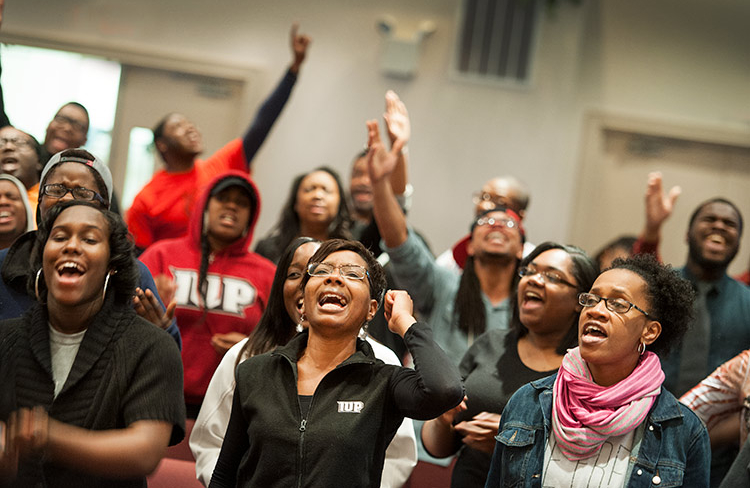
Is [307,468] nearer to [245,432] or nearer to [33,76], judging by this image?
[245,432]

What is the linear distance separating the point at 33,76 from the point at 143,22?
862mm

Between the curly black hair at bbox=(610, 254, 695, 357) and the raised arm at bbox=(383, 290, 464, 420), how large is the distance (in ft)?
2.15

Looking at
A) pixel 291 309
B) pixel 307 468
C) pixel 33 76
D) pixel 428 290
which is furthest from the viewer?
pixel 33 76

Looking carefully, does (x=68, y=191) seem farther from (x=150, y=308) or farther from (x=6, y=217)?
(x=150, y=308)

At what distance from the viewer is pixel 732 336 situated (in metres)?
3.79

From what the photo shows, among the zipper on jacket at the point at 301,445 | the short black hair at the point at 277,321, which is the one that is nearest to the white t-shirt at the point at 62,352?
the zipper on jacket at the point at 301,445

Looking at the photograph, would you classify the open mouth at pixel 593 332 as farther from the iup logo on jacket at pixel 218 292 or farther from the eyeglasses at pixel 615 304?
the iup logo on jacket at pixel 218 292

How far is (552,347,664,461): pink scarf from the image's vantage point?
234cm

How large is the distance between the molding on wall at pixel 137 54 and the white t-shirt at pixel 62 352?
4274mm

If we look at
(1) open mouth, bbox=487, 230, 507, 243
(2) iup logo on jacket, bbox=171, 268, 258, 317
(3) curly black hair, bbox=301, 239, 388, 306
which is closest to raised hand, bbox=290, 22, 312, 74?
(2) iup logo on jacket, bbox=171, 268, 258, 317

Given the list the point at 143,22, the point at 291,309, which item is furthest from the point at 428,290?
the point at 143,22

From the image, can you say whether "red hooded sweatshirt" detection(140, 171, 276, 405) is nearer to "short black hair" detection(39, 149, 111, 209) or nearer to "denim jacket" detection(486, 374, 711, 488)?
"short black hair" detection(39, 149, 111, 209)

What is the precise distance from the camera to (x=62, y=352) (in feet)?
7.21

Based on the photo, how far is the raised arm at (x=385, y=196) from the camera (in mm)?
3598
